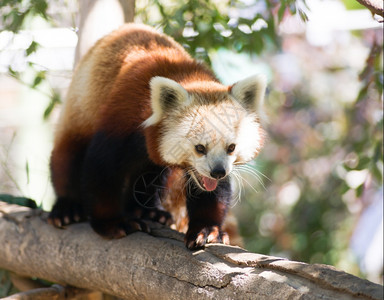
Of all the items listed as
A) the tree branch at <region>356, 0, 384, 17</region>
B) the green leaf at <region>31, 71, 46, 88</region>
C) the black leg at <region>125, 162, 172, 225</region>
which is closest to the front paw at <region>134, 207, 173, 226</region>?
the black leg at <region>125, 162, 172, 225</region>

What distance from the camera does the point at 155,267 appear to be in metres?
2.55

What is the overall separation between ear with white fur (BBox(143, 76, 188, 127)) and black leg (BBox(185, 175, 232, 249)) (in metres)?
0.49

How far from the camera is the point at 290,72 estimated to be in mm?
7617

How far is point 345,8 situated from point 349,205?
2607 millimetres

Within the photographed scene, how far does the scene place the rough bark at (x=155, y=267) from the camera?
1.95 m

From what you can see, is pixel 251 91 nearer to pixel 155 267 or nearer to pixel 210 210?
pixel 210 210

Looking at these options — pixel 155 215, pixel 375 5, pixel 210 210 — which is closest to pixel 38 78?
pixel 155 215

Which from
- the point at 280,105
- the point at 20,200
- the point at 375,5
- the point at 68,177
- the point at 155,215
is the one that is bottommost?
the point at 280,105

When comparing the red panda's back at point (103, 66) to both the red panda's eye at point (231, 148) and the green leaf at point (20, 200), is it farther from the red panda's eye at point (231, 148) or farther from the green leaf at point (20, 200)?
the red panda's eye at point (231, 148)

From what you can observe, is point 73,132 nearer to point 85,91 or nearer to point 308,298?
point 85,91

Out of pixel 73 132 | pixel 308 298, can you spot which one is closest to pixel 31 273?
pixel 73 132

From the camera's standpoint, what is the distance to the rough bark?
76.9 inches

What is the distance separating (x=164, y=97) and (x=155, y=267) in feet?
2.88

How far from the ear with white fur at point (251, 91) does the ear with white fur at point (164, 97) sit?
304mm
